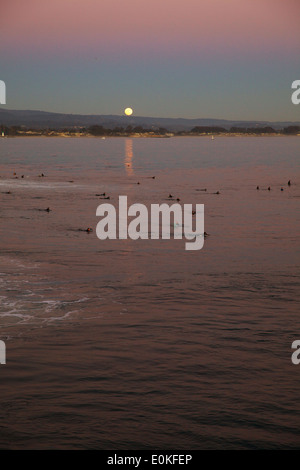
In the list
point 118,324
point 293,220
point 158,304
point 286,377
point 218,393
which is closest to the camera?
point 218,393

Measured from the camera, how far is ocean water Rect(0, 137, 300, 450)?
23359mm

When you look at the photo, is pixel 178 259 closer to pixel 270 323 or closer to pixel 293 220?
pixel 270 323

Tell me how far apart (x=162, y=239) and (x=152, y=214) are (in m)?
18.3

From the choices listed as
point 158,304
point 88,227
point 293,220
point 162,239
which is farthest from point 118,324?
point 293,220

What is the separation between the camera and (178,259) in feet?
164

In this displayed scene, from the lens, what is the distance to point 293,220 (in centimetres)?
7356

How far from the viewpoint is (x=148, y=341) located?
31.7 m

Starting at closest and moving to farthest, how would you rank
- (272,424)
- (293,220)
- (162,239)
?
1. (272,424)
2. (162,239)
3. (293,220)

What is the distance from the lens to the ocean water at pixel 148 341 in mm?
23359
